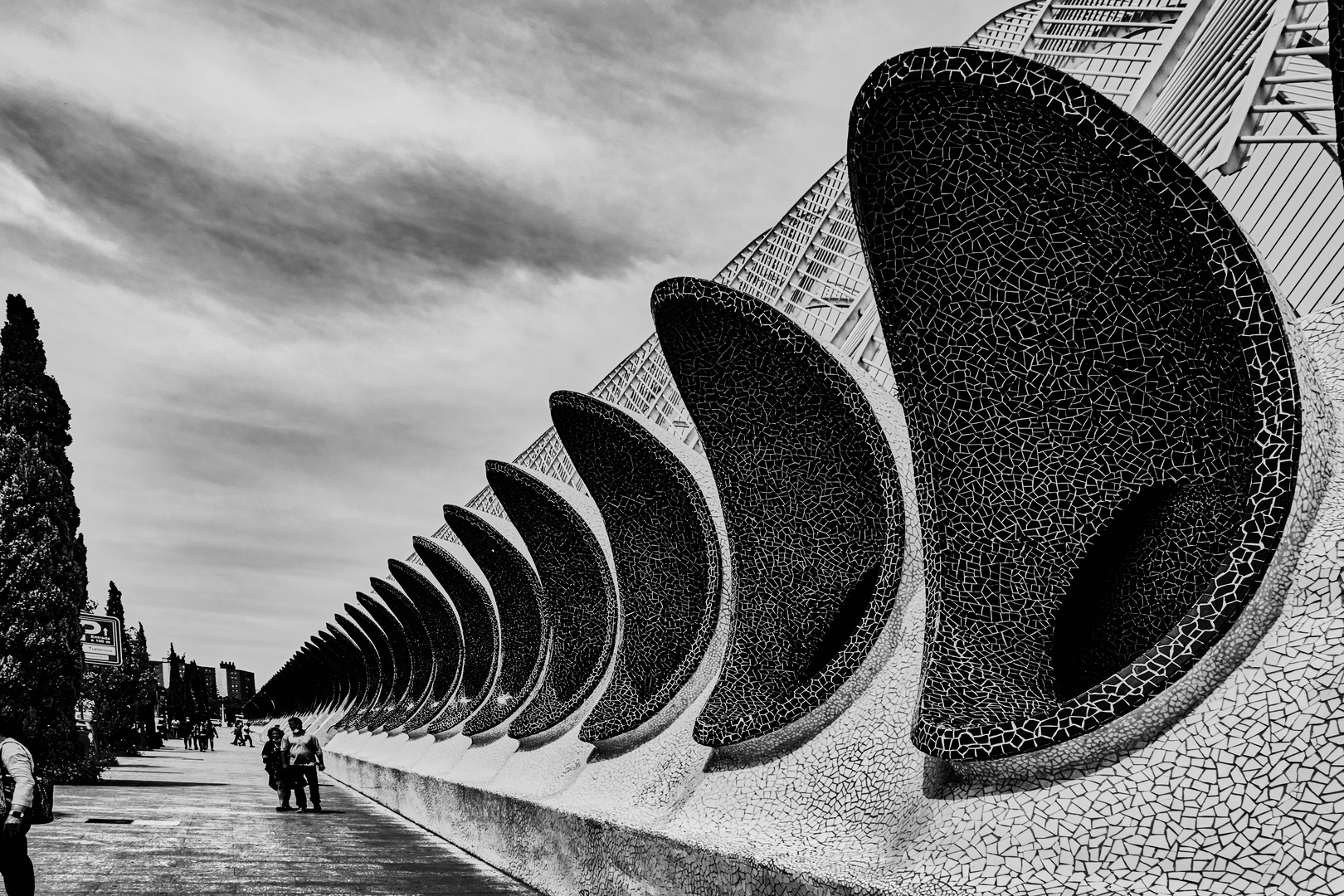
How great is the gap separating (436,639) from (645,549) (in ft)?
59.4

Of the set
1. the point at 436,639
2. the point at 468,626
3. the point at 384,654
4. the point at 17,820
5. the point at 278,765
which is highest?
the point at 384,654

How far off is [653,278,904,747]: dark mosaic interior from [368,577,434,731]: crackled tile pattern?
22685 mm

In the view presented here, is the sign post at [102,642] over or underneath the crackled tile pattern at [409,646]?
over

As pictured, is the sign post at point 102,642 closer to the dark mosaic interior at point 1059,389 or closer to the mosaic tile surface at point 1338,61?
the dark mosaic interior at point 1059,389

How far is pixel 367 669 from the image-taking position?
49.5 meters

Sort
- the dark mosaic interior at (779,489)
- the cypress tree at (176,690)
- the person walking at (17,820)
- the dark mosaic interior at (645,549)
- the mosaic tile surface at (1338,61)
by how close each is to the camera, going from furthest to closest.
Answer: the cypress tree at (176,690) → the dark mosaic interior at (645,549) → the dark mosaic interior at (779,489) → the person walking at (17,820) → the mosaic tile surface at (1338,61)

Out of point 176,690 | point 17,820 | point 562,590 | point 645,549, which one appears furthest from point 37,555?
point 176,690

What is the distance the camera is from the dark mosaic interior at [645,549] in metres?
13.0

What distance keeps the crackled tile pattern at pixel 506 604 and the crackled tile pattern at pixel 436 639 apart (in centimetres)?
624

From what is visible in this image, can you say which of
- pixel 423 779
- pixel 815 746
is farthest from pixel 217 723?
pixel 815 746

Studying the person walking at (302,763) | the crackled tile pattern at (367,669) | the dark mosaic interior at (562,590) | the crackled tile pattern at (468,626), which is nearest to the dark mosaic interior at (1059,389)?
the dark mosaic interior at (562,590)

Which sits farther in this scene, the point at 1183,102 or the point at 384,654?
the point at 384,654

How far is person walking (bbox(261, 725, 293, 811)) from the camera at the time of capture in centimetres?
2062

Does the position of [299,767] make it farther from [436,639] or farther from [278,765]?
[436,639]
